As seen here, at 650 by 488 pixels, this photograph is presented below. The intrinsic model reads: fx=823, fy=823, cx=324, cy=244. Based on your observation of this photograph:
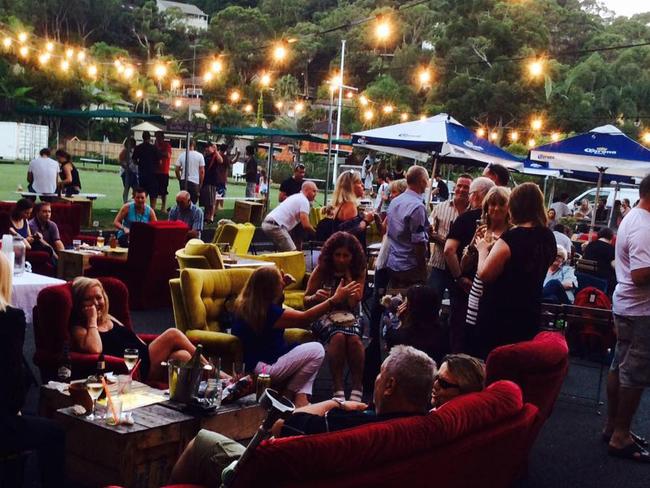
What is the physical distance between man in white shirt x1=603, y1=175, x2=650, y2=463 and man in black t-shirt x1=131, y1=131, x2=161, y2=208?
46.9 feet

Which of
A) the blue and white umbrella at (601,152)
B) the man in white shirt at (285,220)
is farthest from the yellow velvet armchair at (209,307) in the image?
the blue and white umbrella at (601,152)

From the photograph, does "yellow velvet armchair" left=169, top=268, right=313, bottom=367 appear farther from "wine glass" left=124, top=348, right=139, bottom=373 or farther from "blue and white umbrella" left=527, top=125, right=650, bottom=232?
"blue and white umbrella" left=527, top=125, right=650, bottom=232

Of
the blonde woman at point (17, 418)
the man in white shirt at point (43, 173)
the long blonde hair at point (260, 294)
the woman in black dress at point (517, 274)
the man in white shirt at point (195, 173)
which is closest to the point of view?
the blonde woman at point (17, 418)

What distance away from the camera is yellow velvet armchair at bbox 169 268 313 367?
5.61 meters

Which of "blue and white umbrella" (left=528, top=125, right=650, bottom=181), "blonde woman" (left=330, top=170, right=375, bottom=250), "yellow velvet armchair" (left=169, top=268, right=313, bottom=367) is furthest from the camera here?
"blue and white umbrella" (left=528, top=125, right=650, bottom=181)

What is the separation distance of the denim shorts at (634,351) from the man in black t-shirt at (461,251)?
125 cm

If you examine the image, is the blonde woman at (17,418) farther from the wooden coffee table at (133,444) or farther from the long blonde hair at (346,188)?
the long blonde hair at (346,188)

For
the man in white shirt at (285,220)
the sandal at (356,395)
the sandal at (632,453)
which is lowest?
the sandal at (632,453)

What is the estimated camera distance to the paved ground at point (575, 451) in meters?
5.18

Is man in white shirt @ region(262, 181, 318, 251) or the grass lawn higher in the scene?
man in white shirt @ region(262, 181, 318, 251)

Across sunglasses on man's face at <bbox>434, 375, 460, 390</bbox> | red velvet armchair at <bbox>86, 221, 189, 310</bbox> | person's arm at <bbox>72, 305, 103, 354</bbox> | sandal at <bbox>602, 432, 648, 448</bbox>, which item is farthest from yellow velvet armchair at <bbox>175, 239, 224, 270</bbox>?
sunglasses on man's face at <bbox>434, 375, 460, 390</bbox>

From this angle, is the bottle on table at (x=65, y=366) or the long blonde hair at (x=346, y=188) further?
the long blonde hair at (x=346, y=188)

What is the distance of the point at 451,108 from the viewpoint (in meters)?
48.6

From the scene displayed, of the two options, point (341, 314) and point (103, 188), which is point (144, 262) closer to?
point (341, 314)
